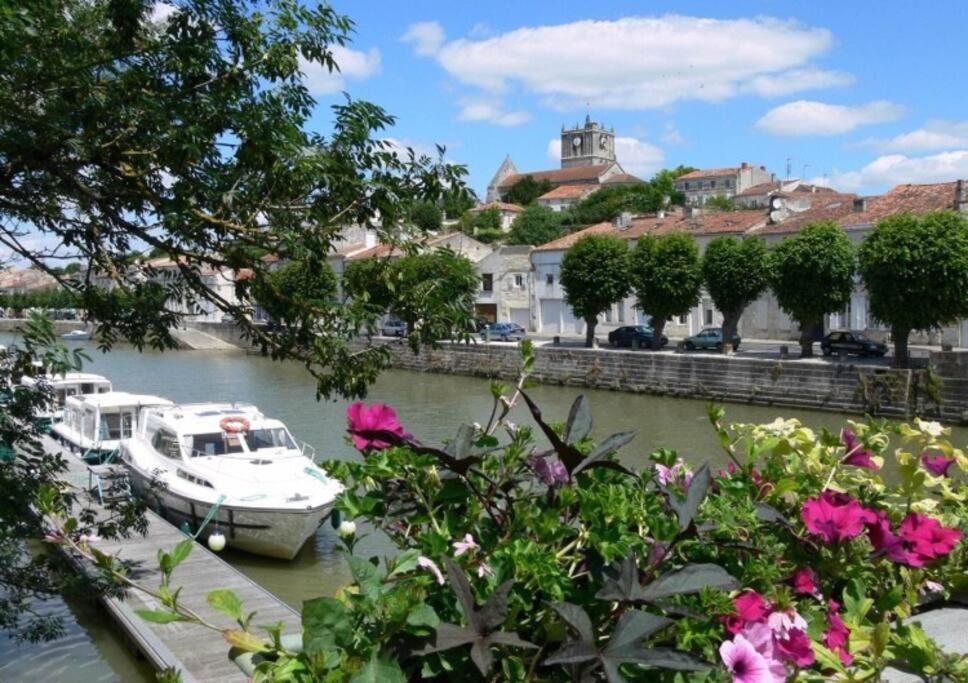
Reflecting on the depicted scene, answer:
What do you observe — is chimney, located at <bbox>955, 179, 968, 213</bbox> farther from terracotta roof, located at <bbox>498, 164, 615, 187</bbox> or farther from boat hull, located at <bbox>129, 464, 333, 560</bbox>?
terracotta roof, located at <bbox>498, 164, 615, 187</bbox>

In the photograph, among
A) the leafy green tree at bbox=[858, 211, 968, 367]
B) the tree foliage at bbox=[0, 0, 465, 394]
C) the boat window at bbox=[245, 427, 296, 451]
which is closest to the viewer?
the tree foliage at bbox=[0, 0, 465, 394]

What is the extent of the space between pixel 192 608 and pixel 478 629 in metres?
8.93

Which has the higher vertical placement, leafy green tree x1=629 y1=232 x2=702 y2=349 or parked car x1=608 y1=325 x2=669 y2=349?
leafy green tree x1=629 y1=232 x2=702 y2=349

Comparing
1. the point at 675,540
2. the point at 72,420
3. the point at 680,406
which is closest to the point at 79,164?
the point at 675,540

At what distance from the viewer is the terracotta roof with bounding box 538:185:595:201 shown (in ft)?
371

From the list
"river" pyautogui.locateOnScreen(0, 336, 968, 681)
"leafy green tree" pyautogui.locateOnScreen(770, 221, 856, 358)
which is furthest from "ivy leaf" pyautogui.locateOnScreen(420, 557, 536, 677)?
"leafy green tree" pyautogui.locateOnScreen(770, 221, 856, 358)

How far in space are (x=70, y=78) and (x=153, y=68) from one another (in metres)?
0.64

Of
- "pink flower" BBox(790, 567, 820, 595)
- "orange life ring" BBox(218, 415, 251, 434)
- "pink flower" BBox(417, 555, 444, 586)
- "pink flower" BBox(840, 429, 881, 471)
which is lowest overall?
"orange life ring" BBox(218, 415, 251, 434)

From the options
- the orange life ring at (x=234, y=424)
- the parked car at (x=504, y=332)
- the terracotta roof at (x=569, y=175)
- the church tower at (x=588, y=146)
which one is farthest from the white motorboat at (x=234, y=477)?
the church tower at (x=588, y=146)

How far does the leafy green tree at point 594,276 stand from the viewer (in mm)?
39625

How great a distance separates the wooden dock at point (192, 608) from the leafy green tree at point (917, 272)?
851 inches

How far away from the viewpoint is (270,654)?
6.37ft

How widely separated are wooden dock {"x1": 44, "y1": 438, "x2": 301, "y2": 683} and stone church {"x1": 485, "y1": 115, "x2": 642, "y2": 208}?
338ft

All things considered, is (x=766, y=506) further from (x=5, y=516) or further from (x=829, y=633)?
(x=5, y=516)
